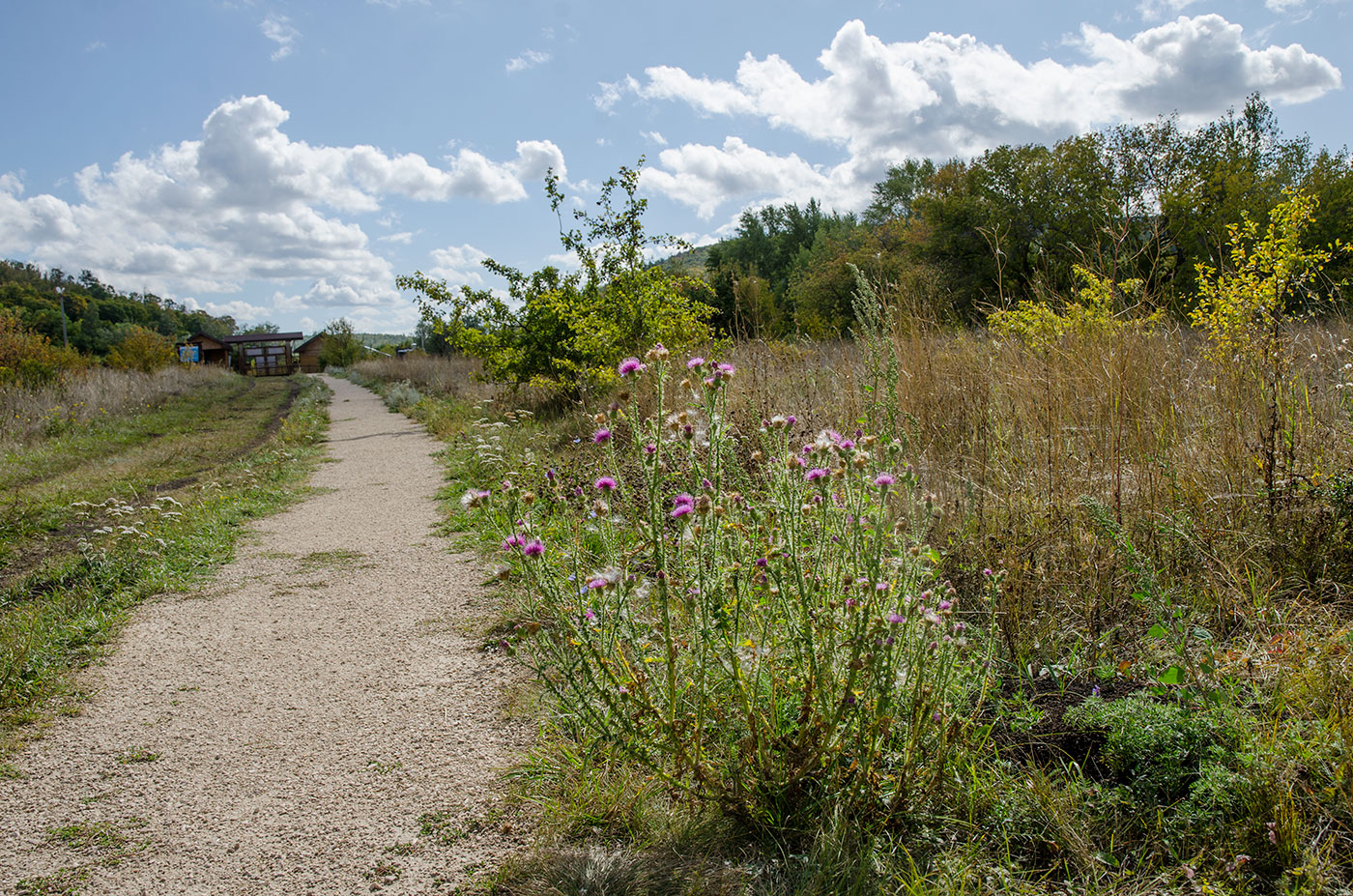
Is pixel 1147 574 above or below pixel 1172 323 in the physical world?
below

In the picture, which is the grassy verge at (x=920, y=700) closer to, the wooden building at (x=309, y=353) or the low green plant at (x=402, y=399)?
the low green plant at (x=402, y=399)

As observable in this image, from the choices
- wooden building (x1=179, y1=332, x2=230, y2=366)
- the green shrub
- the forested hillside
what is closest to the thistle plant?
the green shrub

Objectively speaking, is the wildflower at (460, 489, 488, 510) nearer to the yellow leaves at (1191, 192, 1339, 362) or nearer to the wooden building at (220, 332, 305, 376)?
the yellow leaves at (1191, 192, 1339, 362)

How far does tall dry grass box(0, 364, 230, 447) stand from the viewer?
1149cm

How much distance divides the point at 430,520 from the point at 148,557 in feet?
5.90

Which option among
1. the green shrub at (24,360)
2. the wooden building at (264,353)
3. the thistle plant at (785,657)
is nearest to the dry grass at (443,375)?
the green shrub at (24,360)

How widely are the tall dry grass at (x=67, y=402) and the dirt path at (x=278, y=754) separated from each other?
33.3 ft

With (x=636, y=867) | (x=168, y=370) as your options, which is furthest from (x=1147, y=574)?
(x=168, y=370)

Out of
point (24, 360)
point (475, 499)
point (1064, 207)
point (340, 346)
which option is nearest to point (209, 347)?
point (340, 346)

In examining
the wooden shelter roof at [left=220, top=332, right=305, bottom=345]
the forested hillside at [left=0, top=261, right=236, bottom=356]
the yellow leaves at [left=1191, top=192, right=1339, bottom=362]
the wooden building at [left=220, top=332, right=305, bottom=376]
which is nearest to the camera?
the yellow leaves at [left=1191, top=192, right=1339, bottom=362]

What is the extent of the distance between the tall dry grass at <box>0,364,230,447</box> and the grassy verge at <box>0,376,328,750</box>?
0.39 meters

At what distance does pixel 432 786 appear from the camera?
215 centimetres

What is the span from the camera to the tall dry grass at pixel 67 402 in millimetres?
11492

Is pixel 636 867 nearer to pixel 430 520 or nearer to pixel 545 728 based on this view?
pixel 545 728
